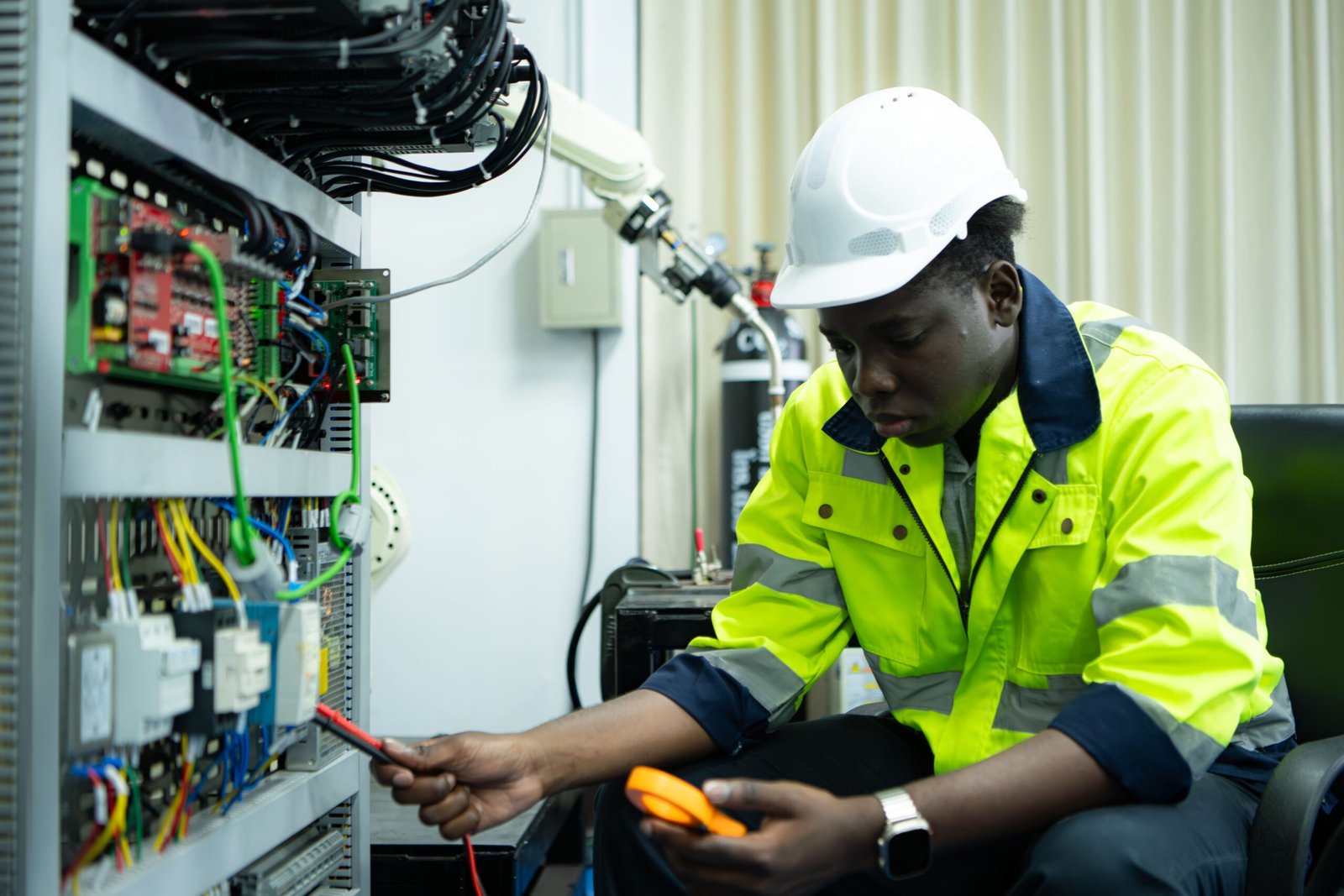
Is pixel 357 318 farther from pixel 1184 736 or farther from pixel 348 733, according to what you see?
pixel 1184 736

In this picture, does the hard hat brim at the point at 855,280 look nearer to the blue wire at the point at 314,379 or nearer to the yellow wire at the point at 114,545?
the blue wire at the point at 314,379

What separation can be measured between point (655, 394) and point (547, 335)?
11.6 inches

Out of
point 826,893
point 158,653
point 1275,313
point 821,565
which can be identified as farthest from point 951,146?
point 1275,313

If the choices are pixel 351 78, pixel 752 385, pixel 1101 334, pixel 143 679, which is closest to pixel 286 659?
pixel 143 679

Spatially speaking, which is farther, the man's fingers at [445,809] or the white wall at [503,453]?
the white wall at [503,453]

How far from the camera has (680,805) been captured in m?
0.85

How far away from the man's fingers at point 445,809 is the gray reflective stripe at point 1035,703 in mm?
543

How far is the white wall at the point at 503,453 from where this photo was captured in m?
2.61

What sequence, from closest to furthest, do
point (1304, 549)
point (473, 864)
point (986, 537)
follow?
point (986, 537) → point (1304, 549) → point (473, 864)

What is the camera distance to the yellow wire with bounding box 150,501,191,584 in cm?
82

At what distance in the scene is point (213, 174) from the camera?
0.87 meters

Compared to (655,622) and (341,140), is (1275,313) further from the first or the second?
(341,140)

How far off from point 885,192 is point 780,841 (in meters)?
0.62

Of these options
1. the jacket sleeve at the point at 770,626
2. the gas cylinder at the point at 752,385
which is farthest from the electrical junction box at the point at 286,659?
the gas cylinder at the point at 752,385
